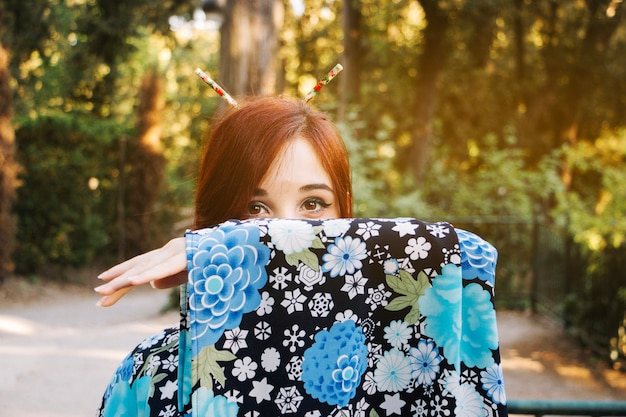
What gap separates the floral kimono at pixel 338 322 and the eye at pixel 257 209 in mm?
410

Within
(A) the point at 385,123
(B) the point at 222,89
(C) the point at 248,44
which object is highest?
(A) the point at 385,123

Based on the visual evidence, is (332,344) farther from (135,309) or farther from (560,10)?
(560,10)

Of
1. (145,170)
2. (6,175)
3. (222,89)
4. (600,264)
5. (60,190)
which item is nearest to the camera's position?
(222,89)

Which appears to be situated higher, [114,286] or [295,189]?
[295,189]

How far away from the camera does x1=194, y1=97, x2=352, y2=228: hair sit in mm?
1488

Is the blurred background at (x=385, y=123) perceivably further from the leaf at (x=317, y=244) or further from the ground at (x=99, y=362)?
the leaf at (x=317, y=244)

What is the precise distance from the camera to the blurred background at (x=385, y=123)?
29.3 ft

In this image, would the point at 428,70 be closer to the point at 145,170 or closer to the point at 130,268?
the point at 145,170

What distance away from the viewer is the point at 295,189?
4.87 feet

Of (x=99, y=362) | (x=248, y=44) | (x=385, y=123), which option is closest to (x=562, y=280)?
(x=385, y=123)

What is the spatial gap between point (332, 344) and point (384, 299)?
117mm

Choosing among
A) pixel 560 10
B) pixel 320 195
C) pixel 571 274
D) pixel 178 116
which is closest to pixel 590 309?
pixel 571 274

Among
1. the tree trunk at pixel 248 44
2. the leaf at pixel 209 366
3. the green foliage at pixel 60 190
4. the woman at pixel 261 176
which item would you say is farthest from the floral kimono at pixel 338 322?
the green foliage at pixel 60 190

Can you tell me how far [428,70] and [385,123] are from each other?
584 cm
